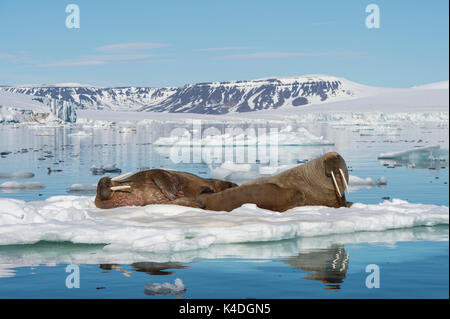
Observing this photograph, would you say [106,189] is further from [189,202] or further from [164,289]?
[164,289]

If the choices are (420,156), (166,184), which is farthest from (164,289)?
(420,156)

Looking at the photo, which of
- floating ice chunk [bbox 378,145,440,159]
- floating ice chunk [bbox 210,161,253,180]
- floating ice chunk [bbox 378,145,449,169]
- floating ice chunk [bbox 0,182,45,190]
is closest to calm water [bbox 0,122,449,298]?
floating ice chunk [bbox 0,182,45,190]

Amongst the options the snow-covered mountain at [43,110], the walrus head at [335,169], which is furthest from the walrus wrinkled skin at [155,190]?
the snow-covered mountain at [43,110]

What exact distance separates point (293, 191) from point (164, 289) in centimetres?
413

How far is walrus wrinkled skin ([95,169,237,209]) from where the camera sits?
8.40m

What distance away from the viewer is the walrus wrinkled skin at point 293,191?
8.14 metres

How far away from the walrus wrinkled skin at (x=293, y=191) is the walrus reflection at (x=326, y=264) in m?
2.26

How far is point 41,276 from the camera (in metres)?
4.80

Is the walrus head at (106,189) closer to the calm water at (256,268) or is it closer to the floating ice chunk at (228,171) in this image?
the calm water at (256,268)

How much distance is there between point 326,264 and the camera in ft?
17.0
